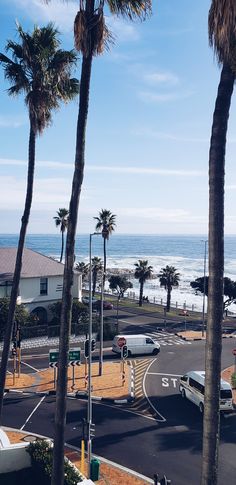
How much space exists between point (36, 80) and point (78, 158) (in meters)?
6.11

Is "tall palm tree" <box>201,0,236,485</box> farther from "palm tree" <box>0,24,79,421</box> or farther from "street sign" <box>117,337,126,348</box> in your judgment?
"street sign" <box>117,337,126,348</box>

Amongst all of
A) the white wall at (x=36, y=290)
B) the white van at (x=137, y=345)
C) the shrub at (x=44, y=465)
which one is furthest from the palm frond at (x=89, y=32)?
the white wall at (x=36, y=290)

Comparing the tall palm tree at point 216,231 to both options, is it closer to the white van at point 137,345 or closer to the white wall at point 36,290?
the white van at point 137,345

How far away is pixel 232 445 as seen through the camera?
68.4 feet

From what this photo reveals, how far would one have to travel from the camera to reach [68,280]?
11984 millimetres

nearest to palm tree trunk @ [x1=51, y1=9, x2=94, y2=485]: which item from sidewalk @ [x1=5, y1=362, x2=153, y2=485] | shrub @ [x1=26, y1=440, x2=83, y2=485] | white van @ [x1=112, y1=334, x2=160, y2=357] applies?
shrub @ [x1=26, y1=440, x2=83, y2=485]

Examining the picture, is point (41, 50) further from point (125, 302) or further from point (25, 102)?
point (125, 302)

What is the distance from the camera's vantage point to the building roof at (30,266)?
4562cm

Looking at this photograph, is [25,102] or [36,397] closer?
[25,102]

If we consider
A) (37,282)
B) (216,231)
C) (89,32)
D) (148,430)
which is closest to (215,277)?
(216,231)

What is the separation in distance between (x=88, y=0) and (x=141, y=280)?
54.5m

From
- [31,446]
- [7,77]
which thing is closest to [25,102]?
[7,77]

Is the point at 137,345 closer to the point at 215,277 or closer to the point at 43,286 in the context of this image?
the point at 43,286

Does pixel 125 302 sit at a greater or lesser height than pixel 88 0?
lesser
